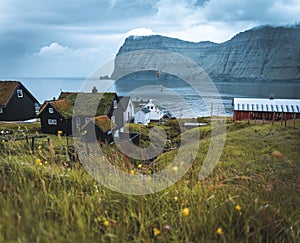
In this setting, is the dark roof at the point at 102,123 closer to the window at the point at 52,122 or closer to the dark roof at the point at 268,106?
the window at the point at 52,122

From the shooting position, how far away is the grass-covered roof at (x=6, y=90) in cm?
563

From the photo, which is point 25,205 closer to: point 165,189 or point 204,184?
point 165,189

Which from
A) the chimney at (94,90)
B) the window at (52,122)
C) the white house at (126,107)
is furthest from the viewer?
the white house at (126,107)

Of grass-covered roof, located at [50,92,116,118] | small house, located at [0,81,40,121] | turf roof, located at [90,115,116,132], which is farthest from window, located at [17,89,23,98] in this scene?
turf roof, located at [90,115,116,132]

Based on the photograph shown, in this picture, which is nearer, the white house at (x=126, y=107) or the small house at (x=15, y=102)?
the small house at (x=15, y=102)

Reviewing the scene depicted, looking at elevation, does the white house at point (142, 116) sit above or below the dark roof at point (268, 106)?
below

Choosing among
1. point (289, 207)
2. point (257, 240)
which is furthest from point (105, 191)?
point (289, 207)

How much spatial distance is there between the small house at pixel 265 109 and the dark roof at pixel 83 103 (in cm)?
380

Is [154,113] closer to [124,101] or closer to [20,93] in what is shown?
[124,101]

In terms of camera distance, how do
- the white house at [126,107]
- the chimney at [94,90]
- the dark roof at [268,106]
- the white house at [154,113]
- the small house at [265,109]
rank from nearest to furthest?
the chimney at [94,90], the small house at [265,109], the dark roof at [268,106], the white house at [126,107], the white house at [154,113]

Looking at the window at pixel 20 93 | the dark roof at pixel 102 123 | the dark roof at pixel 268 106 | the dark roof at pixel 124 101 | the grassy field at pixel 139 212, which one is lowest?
the grassy field at pixel 139 212

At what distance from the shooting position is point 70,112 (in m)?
6.45

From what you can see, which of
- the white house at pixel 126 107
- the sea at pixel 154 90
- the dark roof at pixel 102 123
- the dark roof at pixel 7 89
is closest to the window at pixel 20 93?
the dark roof at pixel 7 89

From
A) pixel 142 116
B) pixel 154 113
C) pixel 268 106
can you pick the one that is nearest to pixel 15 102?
pixel 142 116
